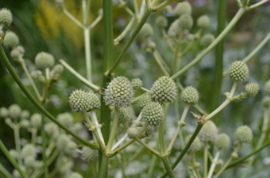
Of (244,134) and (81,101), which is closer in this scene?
(81,101)

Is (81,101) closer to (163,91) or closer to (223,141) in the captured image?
(163,91)

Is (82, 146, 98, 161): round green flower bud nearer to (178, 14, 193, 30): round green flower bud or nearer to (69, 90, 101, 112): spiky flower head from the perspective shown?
(69, 90, 101, 112): spiky flower head

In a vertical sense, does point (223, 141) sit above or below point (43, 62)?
below

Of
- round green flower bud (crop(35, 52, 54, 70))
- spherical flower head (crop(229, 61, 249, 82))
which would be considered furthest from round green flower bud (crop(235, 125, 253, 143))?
round green flower bud (crop(35, 52, 54, 70))

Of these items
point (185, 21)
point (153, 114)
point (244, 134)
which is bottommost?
point (244, 134)

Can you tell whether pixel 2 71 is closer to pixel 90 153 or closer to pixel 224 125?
pixel 224 125

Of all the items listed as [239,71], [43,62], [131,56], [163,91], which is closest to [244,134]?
[239,71]

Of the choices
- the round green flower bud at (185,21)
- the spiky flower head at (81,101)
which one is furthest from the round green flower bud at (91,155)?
the round green flower bud at (185,21)
